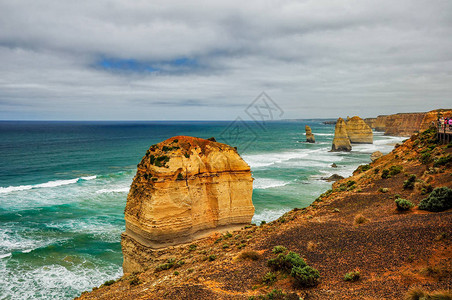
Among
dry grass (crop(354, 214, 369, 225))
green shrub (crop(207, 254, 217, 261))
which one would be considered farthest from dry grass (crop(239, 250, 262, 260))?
dry grass (crop(354, 214, 369, 225))

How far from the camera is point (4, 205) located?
36219 millimetres

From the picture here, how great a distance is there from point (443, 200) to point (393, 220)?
2.70 metres

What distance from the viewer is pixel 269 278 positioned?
11.6m

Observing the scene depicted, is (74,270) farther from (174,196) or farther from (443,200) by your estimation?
(443,200)

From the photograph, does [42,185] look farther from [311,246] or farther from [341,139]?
[341,139]

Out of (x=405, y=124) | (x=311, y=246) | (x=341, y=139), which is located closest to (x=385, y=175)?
(x=311, y=246)

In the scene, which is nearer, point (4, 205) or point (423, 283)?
point (423, 283)

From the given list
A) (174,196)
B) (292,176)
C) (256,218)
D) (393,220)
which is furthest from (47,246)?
(292,176)

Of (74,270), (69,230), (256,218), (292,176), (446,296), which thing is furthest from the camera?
Answer: (292,176)

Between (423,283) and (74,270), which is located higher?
(423,283)

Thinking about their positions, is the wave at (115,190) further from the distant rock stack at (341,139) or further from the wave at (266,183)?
the distant rock stack at (341,139)

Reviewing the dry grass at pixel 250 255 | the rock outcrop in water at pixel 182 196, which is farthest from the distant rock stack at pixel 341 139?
the dry grass at pixel 250 255

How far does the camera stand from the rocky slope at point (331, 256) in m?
10.2

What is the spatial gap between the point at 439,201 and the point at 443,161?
8.29 meters
